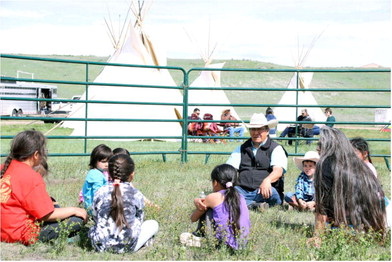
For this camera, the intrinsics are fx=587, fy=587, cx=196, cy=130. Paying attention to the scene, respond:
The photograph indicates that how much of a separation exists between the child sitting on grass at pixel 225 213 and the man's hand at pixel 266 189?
5.05ft

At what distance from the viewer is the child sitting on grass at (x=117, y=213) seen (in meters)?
4.55

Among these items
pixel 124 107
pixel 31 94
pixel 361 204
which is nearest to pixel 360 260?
pixel 361 204

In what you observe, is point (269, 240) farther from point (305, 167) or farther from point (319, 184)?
point (305, 167)

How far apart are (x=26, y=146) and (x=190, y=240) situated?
152 cm

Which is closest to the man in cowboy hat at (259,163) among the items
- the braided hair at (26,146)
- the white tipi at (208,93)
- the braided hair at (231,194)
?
the braided hair at (231,194)

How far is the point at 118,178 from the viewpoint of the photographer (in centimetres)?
464

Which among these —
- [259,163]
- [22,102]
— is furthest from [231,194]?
[22,102]

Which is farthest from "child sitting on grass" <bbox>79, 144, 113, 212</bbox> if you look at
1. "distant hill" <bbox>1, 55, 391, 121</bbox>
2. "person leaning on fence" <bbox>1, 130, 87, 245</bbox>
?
"distant hill" <bbox>1, 55, 391, 121</bbox>

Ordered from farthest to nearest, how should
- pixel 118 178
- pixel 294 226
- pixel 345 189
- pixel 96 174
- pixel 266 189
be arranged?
pixel 266 189, pixel 96 174, pixel 294 226, pixel 345 189, pixel 118 178

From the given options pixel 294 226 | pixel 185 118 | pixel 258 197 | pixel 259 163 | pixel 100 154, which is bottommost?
pixel 294 226

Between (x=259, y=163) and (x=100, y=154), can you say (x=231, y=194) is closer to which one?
(x=100, y=154)

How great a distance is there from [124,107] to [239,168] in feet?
29.8

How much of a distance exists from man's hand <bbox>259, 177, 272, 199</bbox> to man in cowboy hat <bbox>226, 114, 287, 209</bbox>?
0.16 metres

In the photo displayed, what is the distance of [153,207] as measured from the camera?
583 cm
